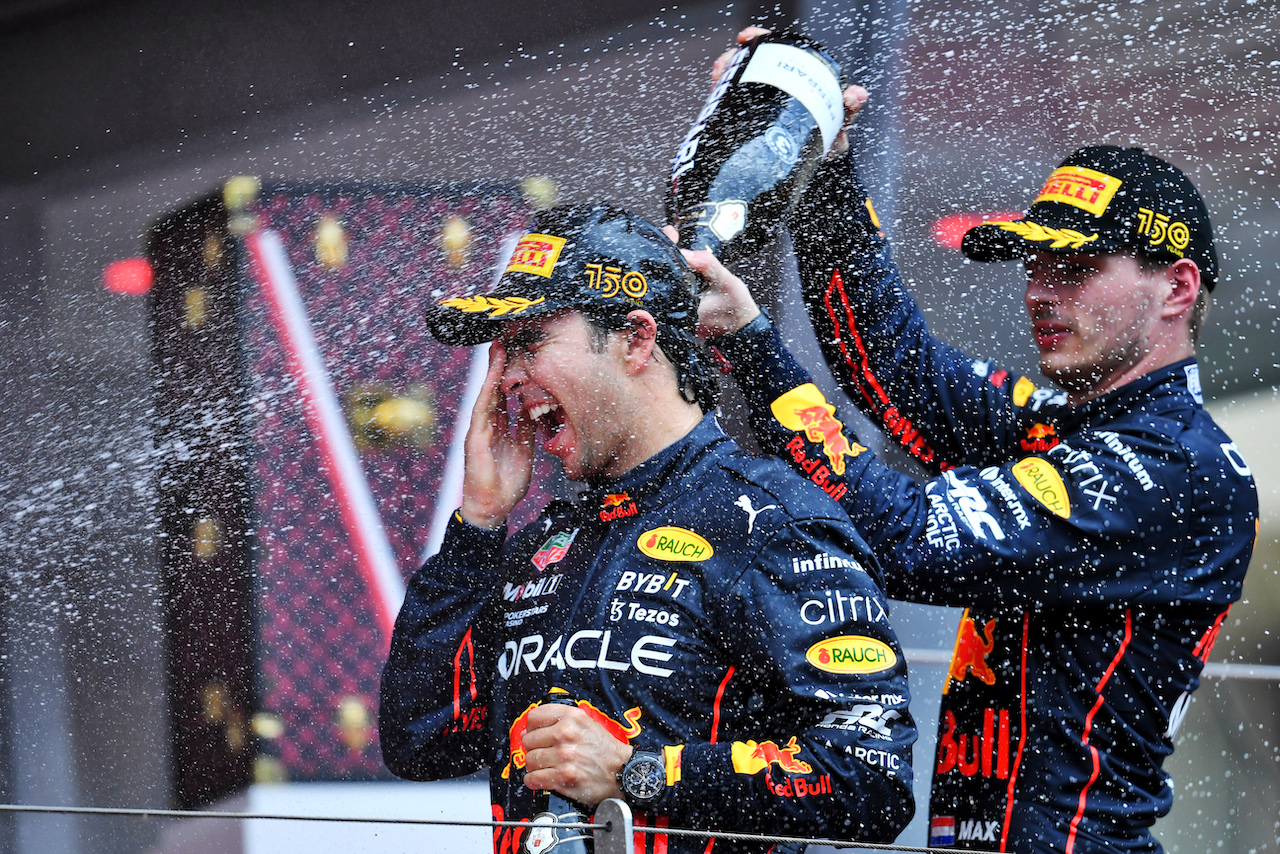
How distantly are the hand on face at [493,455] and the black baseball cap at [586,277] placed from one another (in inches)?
2.2

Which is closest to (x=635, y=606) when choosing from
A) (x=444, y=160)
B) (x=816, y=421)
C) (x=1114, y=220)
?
(x=816, y=421)

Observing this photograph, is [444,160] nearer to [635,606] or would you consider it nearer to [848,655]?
[635,606]

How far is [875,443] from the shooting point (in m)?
2.04

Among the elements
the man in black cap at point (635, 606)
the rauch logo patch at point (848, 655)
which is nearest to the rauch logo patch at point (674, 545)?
the man in black cap at point (635, 606)

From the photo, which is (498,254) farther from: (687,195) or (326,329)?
(687,195)

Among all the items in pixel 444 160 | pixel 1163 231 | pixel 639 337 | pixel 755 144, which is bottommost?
pixel 639 337

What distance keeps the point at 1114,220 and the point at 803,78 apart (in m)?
0.43

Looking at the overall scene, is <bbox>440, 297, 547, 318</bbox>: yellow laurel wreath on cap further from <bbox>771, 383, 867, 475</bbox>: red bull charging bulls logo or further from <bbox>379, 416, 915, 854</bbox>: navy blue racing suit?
<bbox>771, 383, 867, 475</bbox>: red bull charging bulls logo

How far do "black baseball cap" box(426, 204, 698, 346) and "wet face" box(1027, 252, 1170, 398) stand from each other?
52cm

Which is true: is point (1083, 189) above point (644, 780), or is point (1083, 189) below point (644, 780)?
above

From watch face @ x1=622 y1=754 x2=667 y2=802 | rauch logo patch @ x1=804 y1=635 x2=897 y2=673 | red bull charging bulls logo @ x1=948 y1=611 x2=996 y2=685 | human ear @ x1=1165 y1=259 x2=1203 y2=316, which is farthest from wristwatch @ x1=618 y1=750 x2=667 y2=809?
human ear @ x1=1165 y1=259 x2=1203 y2=316

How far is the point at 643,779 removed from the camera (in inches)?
47.0

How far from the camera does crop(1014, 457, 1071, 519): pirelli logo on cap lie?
145cm

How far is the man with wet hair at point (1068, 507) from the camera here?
1.44m
